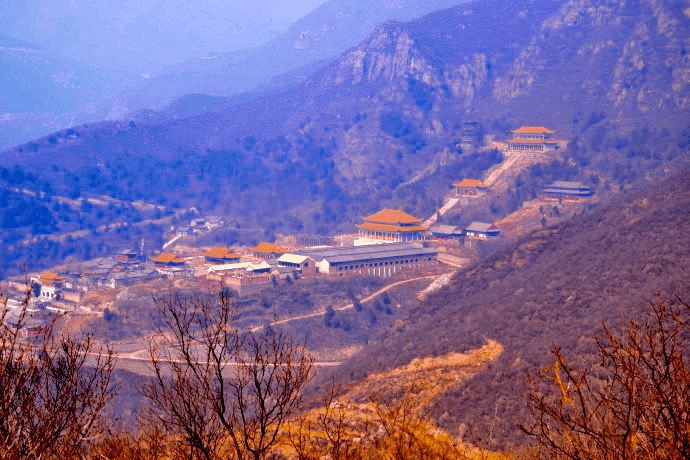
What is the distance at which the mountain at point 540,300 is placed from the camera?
29.9 m

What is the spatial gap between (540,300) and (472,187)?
59809 mm

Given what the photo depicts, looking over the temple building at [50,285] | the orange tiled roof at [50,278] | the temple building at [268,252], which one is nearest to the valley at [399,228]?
the orange tiled roof at [50,278]

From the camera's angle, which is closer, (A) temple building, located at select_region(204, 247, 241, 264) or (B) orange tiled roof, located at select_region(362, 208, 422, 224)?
(A) temple building, located at select_region(204, 247, 241, 264)

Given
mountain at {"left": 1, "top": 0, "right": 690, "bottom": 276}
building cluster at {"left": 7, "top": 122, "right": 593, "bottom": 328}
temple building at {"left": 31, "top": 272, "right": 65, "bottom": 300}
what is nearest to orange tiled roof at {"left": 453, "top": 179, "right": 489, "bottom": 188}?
mountain at {"left": 1, "top": 0, "right": 690, "bottom": 276}

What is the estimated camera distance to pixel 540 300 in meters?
39.8

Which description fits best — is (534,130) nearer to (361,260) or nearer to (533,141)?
(533,141)

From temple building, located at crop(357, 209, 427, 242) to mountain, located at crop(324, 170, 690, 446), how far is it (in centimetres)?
3079

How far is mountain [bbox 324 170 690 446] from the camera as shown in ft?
98.1

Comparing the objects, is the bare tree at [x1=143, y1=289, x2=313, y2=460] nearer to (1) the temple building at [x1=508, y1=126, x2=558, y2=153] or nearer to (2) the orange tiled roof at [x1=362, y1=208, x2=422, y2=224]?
(2) the orange tiled roof at [x1=362, y1=208, x2=422, y2=224]

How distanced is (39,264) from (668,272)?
75.6 meters

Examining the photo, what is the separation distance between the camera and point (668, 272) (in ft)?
119

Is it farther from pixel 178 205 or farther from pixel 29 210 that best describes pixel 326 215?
pixel 29 210

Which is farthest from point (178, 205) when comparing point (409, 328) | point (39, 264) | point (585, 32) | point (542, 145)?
point (409, 328)

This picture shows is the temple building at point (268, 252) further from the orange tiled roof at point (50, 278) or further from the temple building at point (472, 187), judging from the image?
the temple building at point (472, 187)
